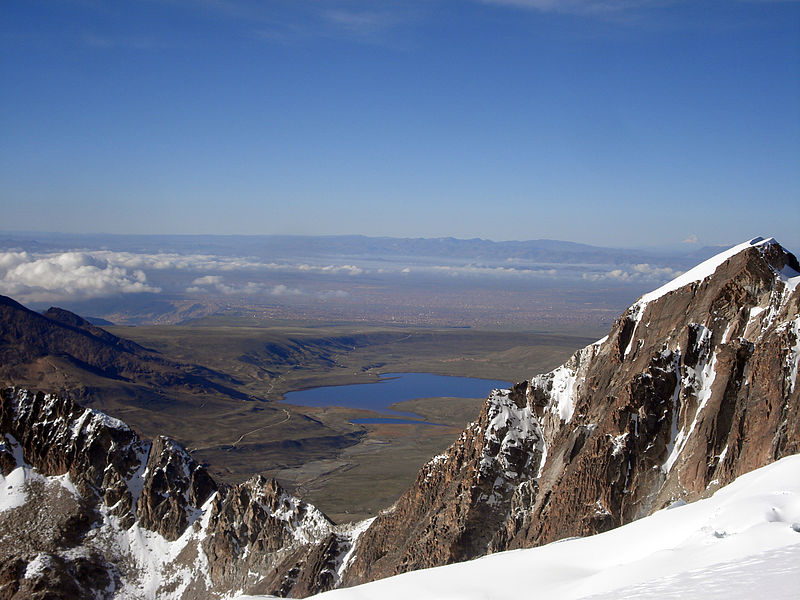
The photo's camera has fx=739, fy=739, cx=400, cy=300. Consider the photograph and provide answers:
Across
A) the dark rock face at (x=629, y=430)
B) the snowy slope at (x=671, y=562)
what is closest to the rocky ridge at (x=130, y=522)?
the dark rock face at (x=629, y=430)

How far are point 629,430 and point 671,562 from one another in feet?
93.6

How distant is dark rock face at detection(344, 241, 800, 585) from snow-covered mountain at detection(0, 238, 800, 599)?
0.41 feet

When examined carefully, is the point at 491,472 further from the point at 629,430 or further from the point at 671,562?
the point at 671,562

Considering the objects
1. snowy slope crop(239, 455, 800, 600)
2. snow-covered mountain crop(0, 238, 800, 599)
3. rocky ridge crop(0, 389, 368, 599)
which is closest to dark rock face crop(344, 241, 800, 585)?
snow-covered mountain crop(0, 238, 800, 599)

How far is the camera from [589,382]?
193 ft

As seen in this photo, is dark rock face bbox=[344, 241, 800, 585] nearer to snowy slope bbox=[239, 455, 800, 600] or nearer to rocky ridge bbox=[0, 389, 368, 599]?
rocky ridge bbox=[0, 389, 368, 599]

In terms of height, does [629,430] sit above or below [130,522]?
above

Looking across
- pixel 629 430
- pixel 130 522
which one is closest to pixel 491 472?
pixel 629 430

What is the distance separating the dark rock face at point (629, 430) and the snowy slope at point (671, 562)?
15.6 metres

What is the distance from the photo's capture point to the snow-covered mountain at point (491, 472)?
45.9m

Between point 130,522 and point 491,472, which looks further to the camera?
point 130,522

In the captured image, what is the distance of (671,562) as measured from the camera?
72.5ft

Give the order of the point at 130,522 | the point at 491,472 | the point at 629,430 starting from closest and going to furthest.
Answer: the point at 629,430, the point at 491,472, the point at 130,522

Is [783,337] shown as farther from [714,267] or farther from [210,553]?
[210,553]
